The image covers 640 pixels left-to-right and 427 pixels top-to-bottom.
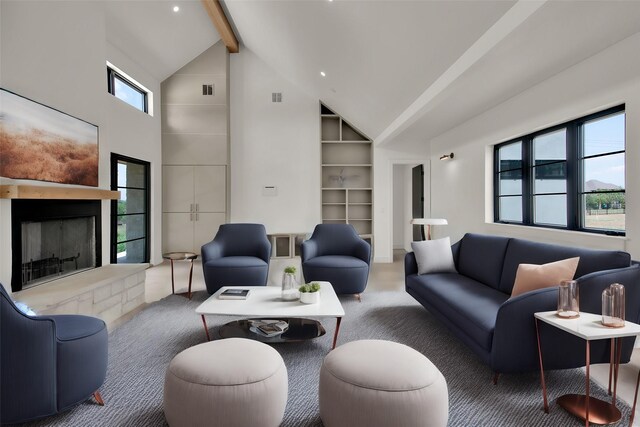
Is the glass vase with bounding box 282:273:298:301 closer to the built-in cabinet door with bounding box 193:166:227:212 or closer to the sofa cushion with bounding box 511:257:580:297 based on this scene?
the sofa cushion with bounding box 511:257:580:297

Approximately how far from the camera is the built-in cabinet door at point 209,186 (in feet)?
23.5

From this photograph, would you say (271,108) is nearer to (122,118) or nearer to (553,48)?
(122,118)

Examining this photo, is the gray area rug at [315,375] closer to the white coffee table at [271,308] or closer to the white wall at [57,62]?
the white coffee table at [271,308]

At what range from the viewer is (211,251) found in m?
4.28

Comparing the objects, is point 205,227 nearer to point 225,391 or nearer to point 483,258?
point 483,258

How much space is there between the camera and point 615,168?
3.05 m

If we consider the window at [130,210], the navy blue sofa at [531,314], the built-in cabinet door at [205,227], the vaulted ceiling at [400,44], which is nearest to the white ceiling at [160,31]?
the vaulted ceiling at [400,44]

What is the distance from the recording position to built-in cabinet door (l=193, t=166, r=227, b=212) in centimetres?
716

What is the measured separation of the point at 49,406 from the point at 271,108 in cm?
653

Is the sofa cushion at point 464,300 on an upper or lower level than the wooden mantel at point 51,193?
lower

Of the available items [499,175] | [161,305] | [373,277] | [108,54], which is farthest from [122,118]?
[499,175]

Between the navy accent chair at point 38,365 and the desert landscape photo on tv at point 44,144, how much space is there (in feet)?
6.02

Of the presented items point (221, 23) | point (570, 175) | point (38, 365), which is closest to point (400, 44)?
point (570, 175)

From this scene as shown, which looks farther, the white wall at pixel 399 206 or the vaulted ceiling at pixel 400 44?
the white wall at pixel 399 206
